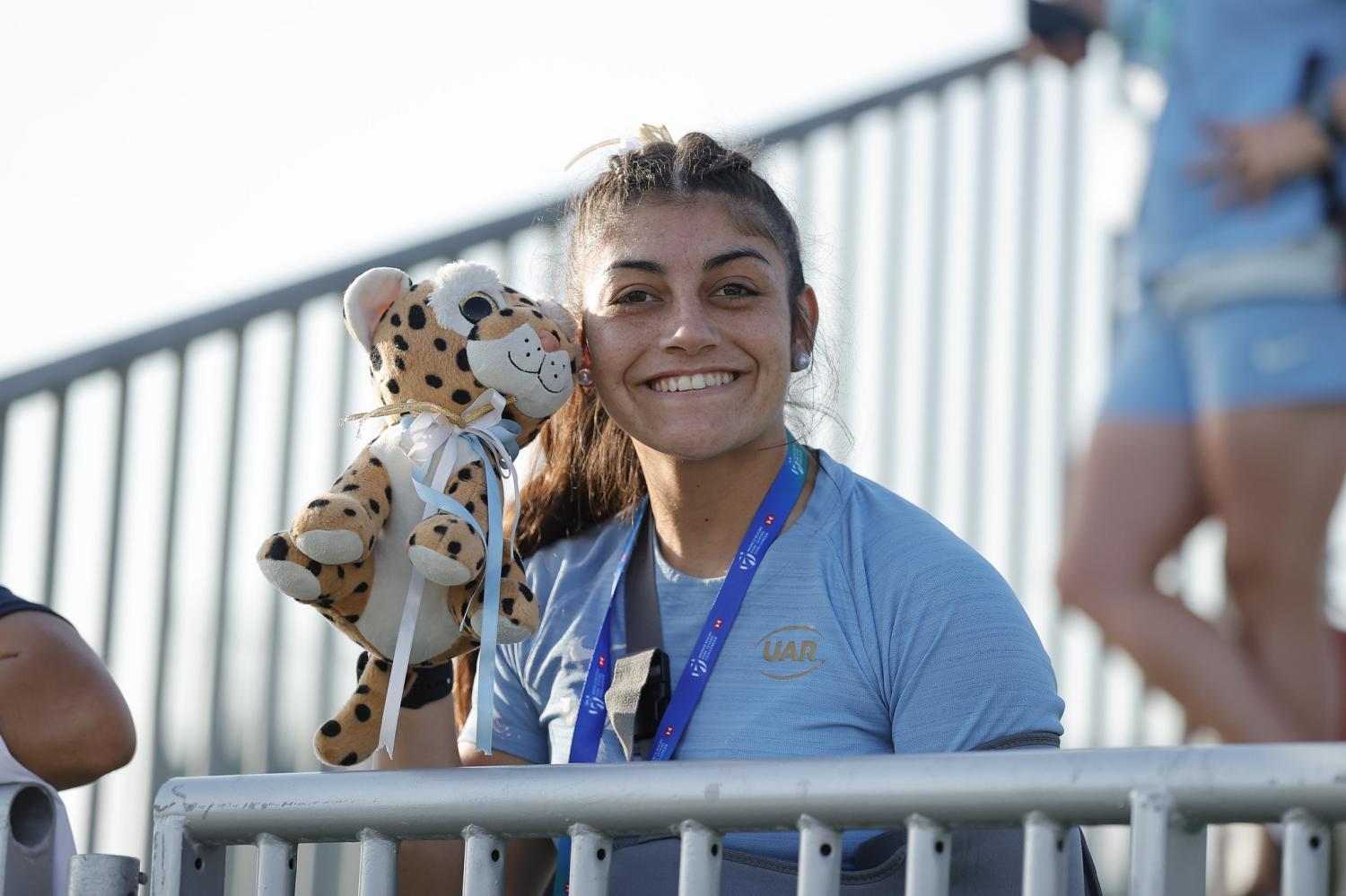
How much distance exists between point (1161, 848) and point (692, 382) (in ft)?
3.33

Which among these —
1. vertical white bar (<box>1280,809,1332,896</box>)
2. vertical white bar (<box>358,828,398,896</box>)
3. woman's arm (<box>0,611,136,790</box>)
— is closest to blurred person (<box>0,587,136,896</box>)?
woman's arm (<box>0,611,136,790</box>)

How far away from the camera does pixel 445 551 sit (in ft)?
6.22

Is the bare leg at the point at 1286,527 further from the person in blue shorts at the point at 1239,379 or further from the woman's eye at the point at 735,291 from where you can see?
the woman's eye at the point at 735,291

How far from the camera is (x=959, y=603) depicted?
7.20ft

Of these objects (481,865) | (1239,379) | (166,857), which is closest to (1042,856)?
(481,865)

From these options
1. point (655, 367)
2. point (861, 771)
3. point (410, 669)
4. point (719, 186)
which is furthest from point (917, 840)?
point (719, 186)

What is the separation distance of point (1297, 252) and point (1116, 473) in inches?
19.7

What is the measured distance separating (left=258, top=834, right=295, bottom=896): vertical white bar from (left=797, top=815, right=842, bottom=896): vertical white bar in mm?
540

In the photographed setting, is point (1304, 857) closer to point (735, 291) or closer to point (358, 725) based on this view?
point (358, 725)

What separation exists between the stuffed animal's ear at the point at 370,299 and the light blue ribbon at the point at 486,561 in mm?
189

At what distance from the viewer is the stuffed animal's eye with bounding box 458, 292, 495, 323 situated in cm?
211

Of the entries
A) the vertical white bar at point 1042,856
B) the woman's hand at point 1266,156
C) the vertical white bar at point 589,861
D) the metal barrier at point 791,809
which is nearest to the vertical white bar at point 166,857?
the metal barrier at point 791,809

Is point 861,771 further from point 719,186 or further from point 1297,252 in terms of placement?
point 1297,252

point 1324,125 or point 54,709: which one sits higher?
point 1324,125
